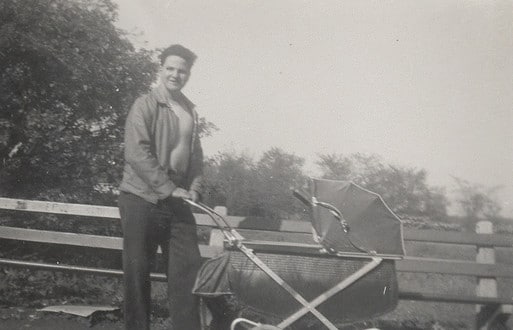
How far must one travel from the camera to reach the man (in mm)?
3027

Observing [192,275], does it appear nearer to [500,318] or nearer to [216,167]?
[500,318]

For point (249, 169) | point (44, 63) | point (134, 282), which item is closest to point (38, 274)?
point (134, 282)

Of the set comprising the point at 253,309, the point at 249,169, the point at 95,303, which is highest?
the point at 249,169

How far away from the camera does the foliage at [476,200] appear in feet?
15.5

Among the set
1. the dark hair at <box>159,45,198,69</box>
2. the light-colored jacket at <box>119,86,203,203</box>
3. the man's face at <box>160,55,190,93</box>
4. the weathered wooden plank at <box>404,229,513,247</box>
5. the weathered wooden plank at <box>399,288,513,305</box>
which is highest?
the dark hair at <box>159,45,198,69</box>

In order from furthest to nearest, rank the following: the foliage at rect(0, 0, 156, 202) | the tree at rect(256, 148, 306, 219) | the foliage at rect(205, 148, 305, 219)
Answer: the foliage at rect(205, 148, 305, 219), the foliage at rect(0, 0, 156, 202), the tree at rect(256, 148, 306, 219)

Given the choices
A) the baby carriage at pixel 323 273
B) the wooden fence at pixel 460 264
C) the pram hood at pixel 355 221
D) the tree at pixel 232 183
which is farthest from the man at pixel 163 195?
the tree at pixel 232 183

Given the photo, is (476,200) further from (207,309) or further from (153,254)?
(153,254)

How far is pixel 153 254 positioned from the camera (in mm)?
3168

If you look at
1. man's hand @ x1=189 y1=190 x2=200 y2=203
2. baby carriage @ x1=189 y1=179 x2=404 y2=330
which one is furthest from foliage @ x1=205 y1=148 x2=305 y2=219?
baby carriage @ x1=189 y1=179 x2=404 y2=330

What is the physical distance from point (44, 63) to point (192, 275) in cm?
756

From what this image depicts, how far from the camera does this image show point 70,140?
9953 millimetres

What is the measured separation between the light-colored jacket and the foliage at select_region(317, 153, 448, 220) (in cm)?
453

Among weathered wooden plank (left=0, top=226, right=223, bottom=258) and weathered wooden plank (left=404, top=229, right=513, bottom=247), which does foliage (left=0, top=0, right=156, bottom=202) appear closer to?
weathered wooden plank (left=0, top=226, right=223, bottom=258)
